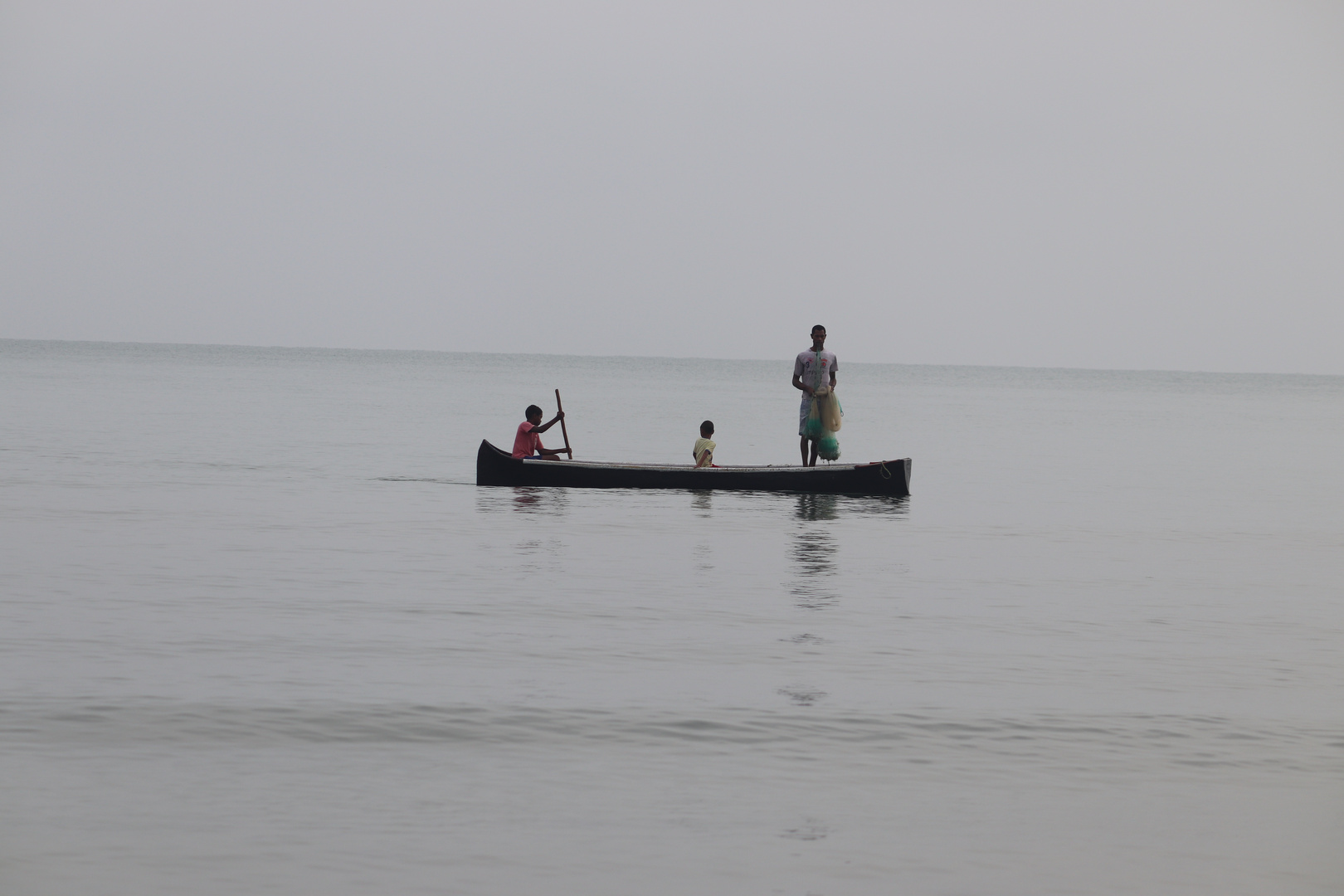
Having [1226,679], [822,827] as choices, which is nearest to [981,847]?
[822,827]

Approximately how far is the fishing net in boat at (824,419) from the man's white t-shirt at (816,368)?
0.16 m

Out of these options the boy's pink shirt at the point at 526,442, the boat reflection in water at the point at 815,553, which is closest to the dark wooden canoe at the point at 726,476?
the boy's pink shirt at the point at 526,442

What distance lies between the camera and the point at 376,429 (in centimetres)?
3956

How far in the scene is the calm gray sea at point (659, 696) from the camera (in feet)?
19.2

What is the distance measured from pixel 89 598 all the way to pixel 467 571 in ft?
10.6

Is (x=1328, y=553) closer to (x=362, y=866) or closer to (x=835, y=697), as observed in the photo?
(x=835, y=697)

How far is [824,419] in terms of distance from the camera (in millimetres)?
19641

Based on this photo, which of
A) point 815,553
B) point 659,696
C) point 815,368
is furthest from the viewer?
point 815,368

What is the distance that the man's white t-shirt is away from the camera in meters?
19.1

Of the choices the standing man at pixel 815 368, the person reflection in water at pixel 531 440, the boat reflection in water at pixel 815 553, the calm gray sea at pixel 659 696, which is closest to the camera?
the calm gray sea at pixel 659 696

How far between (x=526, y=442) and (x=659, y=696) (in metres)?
12.4

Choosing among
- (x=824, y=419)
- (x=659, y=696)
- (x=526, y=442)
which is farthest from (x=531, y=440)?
(x=659, y=696)

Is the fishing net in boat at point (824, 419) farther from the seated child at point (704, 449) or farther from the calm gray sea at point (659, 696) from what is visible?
the seated child at point (704, 449)

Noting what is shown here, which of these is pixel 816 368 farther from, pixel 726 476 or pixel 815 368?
pixel 726 476
